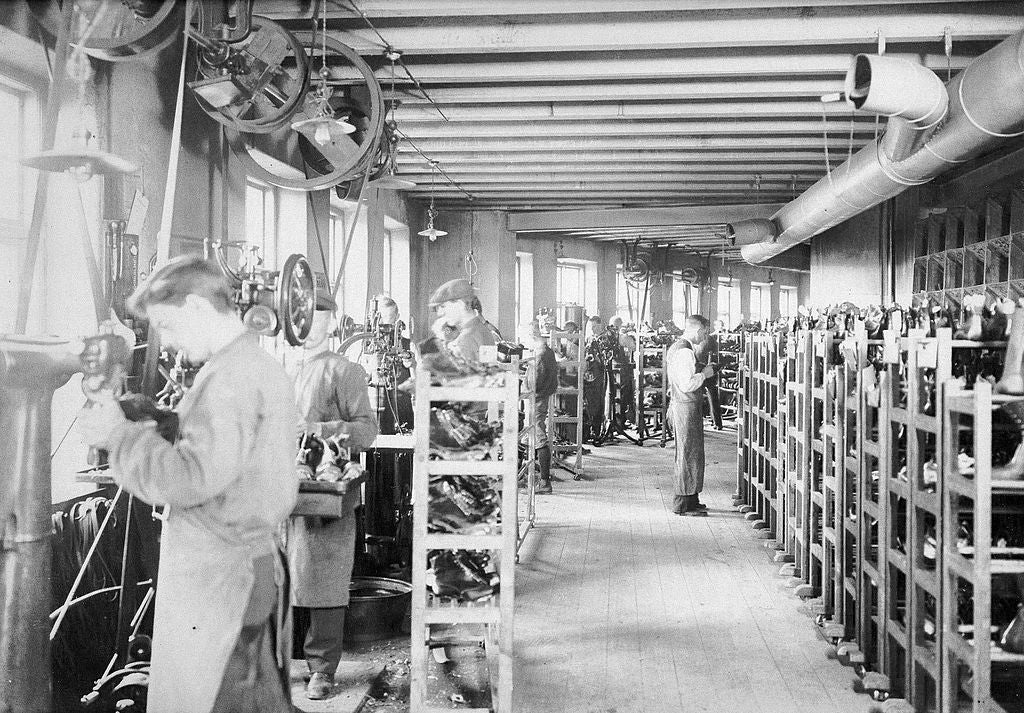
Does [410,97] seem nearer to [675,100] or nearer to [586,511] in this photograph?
[675,100]

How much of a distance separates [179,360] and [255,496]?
1.22 metres

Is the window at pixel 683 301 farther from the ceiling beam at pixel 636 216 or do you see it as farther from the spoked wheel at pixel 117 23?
the spoked wheel at pixel 117 23

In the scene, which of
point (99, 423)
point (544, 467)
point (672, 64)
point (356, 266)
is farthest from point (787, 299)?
point (99, 423)

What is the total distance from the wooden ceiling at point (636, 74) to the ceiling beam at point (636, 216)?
1.31 meters

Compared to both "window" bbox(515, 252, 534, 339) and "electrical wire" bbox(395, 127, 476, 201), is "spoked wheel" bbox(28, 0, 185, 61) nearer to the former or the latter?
"electrical wire" bbox(395, 127, 476, 201)

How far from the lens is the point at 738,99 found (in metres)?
6.62

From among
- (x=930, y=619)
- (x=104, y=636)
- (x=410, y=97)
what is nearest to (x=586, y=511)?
(x=410, y=97)

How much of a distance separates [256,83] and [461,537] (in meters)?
2.04

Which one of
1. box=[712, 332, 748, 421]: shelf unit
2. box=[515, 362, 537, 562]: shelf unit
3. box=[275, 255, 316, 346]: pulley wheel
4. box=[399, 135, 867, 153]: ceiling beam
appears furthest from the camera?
box=[712, 332, 748, 421]: shelf unit

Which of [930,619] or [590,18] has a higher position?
[590,18]

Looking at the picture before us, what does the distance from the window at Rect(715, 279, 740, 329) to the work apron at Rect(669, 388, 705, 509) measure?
47.1ft

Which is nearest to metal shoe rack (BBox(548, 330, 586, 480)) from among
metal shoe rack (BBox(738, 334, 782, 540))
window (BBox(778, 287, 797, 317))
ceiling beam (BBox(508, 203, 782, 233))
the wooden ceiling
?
ceiling beam (BBox(508, 203, 782, 233))

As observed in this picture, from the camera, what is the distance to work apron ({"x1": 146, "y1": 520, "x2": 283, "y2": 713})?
2400mm

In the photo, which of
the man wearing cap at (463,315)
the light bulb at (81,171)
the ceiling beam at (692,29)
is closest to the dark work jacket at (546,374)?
the man wearing cap at (463,315)
